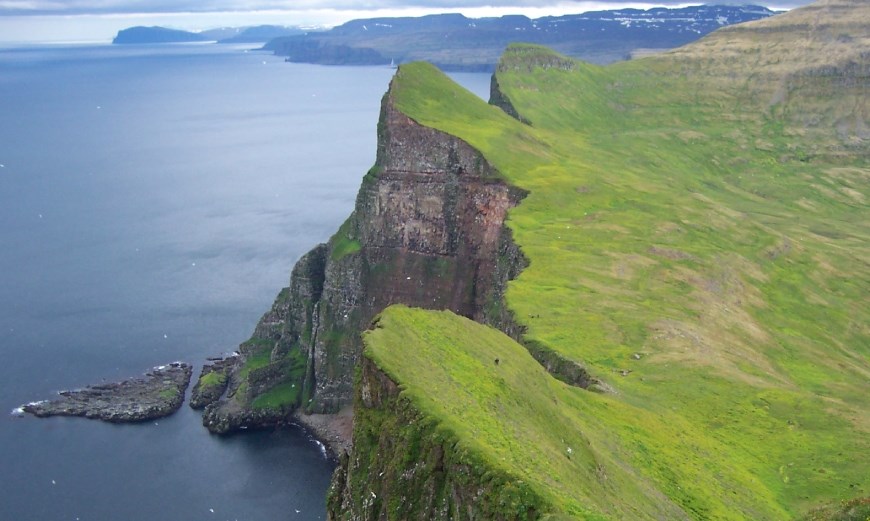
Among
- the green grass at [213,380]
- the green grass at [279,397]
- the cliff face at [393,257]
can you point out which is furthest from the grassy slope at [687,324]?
the green grass at [213,380]

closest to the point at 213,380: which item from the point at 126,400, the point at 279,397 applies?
the point at 279,397

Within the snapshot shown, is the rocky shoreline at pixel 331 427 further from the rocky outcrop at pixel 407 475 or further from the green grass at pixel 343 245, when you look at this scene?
the rocky outcrop at pixel 407 475

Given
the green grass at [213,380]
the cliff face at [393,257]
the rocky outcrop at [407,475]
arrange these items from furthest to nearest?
the green grass at [213,380]
the cliff face at [393,257]
the rocky outcrop at [407,475]

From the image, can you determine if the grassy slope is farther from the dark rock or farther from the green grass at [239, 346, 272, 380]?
the dark rock

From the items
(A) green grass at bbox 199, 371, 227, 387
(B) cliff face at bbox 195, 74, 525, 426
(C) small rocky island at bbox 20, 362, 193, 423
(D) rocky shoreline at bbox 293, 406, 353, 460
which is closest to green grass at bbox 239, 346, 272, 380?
(B) cliff face at bbox 195, 74, 525, 426

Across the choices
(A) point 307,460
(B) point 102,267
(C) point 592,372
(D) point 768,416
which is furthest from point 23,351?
(D) point 768,416
